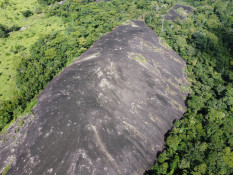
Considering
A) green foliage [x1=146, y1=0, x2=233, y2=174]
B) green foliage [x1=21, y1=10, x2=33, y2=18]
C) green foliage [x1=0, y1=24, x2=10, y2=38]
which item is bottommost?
green foliage [x1=146, y1=0, x2=233, y2=174]

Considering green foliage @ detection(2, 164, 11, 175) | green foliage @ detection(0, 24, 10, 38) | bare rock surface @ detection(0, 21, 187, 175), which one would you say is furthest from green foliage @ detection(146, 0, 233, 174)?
green foliage @ detection(0, 24, 10, 38)

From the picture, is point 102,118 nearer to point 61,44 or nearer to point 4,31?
point 61,44

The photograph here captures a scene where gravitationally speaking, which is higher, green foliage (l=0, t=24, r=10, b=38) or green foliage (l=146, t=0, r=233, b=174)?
green foliage (l=0, t=24, r=10, b=38)

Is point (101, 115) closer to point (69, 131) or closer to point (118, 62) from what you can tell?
point (69, 131)

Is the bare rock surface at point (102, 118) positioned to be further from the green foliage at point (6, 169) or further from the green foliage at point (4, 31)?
the green foliage at point (4, 31)

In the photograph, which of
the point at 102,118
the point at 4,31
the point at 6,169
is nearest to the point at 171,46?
the point at 102,118

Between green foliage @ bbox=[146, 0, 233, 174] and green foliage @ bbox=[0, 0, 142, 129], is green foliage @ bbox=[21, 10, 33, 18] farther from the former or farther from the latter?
green foliage @ bbox=[146, 0, 233, 174]
